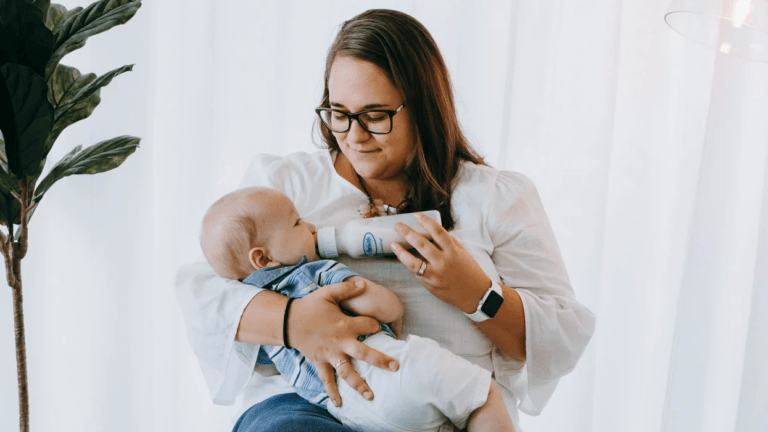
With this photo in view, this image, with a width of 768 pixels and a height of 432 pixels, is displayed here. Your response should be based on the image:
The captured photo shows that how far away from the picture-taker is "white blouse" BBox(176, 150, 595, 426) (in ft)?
4.40

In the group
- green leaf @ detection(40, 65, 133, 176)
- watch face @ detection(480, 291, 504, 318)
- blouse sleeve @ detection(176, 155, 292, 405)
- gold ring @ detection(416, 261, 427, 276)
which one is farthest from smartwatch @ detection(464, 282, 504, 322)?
green leaf @ detection(40, 65, 133, 176)

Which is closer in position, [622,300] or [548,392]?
[548,392]

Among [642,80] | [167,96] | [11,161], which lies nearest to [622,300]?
[642,80]

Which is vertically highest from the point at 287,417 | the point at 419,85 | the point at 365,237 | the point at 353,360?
the point at 419,85

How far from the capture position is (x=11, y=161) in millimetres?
1356

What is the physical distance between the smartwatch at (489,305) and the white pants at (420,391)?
0.19 metres

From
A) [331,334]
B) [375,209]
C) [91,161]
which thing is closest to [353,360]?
[331,334]

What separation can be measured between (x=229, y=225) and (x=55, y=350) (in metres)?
1.15

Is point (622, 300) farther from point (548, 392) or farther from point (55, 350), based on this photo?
point (55, 350)

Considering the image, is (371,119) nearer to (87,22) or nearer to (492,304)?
(492,304)

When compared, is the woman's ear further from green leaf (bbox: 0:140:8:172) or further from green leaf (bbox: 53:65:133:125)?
green leaf (bbox: 0:140:8:172)

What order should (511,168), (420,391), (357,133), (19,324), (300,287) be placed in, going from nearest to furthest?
(420,391) → (300,287) → (357,133) → (19,324) → (511,168)

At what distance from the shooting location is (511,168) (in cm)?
212

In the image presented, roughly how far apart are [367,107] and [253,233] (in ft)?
1.25
